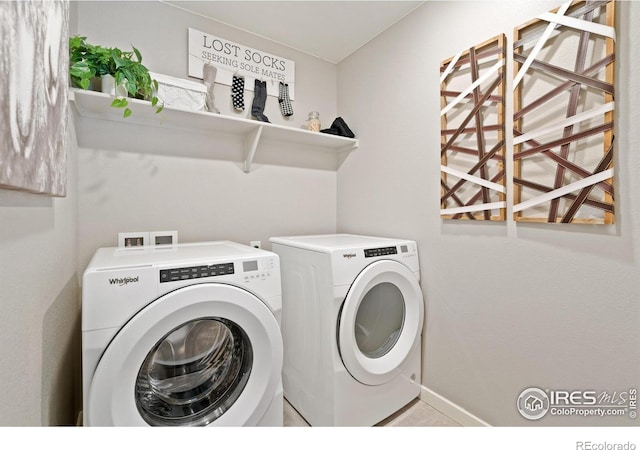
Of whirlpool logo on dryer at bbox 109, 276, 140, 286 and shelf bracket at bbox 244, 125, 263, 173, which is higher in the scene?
shelf bracket at bbox 244, 125, 263, 173

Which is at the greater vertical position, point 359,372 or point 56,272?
point 56,272

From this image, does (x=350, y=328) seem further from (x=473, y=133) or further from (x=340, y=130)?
(x=340, y=130)

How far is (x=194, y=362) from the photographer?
1.25m

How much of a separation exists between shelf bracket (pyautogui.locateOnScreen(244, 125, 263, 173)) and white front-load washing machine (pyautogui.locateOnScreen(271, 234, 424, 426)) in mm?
600

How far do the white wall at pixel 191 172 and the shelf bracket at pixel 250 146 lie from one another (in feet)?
0.21

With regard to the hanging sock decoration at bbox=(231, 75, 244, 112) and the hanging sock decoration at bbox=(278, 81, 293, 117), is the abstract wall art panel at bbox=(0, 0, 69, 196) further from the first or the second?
the hanging sock decoration at bbox=(278, 81, 293, 117)

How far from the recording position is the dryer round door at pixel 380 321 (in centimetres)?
146

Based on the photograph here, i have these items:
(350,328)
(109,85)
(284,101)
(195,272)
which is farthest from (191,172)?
(350,328)

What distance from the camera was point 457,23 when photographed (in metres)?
1.61

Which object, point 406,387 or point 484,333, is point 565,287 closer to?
point 484,333

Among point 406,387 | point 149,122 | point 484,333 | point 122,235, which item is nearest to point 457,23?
point 484,333

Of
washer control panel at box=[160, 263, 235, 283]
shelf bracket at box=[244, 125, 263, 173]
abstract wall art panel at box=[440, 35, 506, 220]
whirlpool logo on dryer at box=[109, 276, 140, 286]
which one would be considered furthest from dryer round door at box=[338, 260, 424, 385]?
shelf bracket at box=[244, 125, 263, 173]

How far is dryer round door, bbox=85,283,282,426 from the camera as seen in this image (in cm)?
95

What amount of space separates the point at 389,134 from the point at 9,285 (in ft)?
6.40
